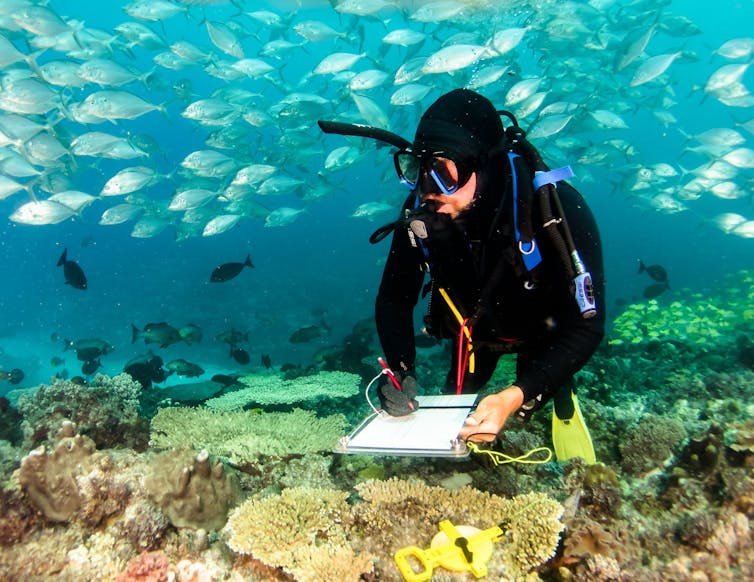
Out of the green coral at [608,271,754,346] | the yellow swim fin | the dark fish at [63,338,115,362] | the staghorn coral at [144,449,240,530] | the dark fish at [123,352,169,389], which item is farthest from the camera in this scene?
the dark fish at [63,338,115,362]

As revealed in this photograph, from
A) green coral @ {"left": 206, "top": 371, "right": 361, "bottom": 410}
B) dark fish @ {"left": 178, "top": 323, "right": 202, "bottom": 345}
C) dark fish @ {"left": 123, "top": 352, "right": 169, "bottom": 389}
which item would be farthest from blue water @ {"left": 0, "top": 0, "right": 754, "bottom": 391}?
green coral @ {"left": 206, "top": 371, "right": 361, "bottom": 410}

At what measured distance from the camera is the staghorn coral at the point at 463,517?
221cm

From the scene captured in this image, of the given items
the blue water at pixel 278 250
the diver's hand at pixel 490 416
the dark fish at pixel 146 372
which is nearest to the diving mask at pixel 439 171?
the diver's hand at pixel 490 416

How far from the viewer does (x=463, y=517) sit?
2.50 m

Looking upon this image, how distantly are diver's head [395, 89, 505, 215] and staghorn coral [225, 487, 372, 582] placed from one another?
198 cm

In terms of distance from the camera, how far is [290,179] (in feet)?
47.1

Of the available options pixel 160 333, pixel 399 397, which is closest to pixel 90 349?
pixel 160 333

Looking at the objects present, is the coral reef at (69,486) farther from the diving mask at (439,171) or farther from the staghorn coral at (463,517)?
the diving mask at (439,171)

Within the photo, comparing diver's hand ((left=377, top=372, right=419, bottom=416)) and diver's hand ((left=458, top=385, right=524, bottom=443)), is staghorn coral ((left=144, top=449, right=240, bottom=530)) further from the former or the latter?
diver's hand ((left=458, top=385, right=524, bottom=443))

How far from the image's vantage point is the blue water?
1998 cm

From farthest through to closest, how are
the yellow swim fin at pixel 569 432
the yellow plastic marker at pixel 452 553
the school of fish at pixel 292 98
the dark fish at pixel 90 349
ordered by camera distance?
the school of fish at pixel 292 98, the dark fish at pixel 90 349, the yellow swim fin at pixel 569 432, the yellow plastic marker at pixel 452 553

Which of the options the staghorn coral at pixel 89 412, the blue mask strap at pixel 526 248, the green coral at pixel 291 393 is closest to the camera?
the blue mask strap at pixel 526 248

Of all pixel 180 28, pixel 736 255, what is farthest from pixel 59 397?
pixel 180 28

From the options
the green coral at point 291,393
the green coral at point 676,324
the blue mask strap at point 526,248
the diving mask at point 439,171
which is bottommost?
the green coral at point 676,324
